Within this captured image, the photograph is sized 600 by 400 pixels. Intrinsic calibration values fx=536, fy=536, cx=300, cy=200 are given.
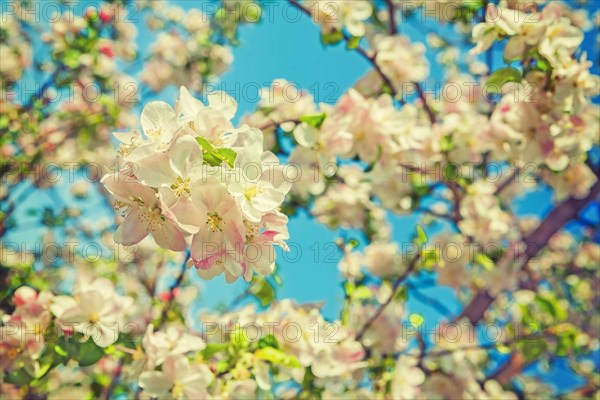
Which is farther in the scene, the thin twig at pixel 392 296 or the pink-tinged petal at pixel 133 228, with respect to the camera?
the thin twig at pixel 392 296

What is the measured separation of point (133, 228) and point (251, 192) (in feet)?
0.73

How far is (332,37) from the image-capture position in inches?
75.9

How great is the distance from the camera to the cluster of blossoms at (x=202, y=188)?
0.87 metres

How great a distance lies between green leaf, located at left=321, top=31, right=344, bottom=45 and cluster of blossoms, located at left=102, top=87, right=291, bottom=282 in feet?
3.32

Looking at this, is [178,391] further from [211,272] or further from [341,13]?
[341,13]

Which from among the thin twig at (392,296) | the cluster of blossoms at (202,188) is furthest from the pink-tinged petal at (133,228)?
the thin twig at (392,296)

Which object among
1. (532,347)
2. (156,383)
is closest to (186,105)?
(156,383)

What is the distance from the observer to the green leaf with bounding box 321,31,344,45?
6.31 ft

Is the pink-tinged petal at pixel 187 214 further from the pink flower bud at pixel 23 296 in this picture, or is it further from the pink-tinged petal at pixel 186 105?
the pink flower bud at pixel 23 296

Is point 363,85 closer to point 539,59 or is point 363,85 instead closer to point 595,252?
point 539,59

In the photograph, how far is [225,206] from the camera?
2.91 feet

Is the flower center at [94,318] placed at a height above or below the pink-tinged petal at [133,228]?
below

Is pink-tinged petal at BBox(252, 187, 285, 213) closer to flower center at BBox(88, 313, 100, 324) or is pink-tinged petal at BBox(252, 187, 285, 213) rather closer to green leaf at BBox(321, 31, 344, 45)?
flower center at BBox(88, 313, 100, 324)

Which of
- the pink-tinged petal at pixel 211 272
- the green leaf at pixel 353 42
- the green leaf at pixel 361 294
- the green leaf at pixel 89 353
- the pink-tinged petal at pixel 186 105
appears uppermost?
the pink-tinged petal at pixel 186 105
